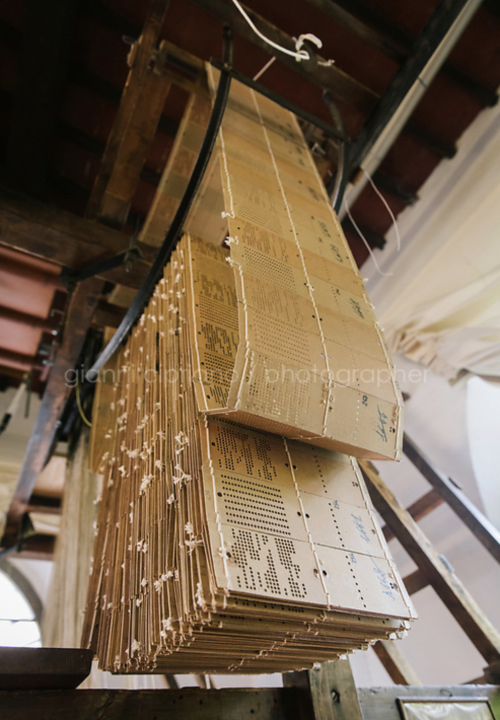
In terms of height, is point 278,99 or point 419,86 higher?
point 419,86

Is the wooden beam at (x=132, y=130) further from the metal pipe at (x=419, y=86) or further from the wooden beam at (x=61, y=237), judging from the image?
the metal pipe at (x=419, y=86)

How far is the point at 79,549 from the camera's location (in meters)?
3.66

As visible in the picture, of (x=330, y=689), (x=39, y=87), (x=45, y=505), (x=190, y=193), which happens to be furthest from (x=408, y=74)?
(x=45, y=505)

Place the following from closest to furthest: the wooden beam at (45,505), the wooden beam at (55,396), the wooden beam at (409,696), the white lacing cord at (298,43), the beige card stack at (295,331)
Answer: the beige card stack at (295,331) < the wooden beam at (409,696) < the white lacing cord at (298,43) < the wooden beam at (55,396) < the wooden beam at (45,505)

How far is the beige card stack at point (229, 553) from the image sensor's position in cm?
115

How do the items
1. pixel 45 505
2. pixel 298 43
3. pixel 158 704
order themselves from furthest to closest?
pixel 45 505
pixel 298 43
pixel 158 704

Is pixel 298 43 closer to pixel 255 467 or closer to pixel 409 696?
pixel 255 467

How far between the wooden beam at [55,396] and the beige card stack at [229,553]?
52.9 inches

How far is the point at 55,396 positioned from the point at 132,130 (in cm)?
241

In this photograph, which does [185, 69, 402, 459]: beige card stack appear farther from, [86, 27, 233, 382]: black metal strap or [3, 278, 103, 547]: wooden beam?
[3, 278, 103, 547]: wooden beam

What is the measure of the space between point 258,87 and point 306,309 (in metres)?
1.52

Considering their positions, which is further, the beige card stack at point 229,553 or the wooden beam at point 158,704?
the wooden beam at point 158,704

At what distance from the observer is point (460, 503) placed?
9.95ft

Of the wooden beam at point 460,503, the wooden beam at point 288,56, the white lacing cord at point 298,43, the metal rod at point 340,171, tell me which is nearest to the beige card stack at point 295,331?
the metal rod at point 340,171
